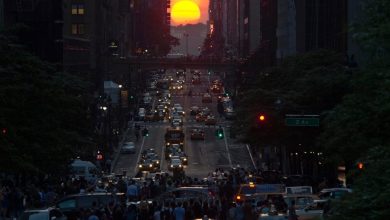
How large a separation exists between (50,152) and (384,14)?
2374 centimetres

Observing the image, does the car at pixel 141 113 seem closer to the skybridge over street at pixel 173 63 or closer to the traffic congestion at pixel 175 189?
the skybridge over street at pixel 173 63

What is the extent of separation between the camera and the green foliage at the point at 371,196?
14.3 meters

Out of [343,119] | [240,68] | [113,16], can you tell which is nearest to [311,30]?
[240,68]

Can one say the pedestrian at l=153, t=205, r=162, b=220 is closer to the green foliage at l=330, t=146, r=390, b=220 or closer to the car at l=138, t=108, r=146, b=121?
the green foliage at l=330, t=146, r=390, b=220

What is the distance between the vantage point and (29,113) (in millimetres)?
41125

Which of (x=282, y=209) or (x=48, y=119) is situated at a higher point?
(x=48, y=119)

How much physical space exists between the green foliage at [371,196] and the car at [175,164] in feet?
210

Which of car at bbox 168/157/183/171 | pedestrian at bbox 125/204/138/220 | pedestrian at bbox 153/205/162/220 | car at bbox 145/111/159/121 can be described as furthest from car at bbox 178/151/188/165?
pedestrian at bbox 125/204/138/220

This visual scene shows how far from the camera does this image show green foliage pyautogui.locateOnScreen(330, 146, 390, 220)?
1430 centimetres

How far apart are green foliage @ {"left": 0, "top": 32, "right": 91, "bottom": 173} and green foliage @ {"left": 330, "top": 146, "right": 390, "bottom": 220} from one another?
18957mm

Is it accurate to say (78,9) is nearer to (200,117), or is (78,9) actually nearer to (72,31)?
(72,31)

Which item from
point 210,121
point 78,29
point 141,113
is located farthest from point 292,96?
point 78,29

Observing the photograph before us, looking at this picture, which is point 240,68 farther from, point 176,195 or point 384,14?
point 384,14

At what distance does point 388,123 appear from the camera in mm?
19109
